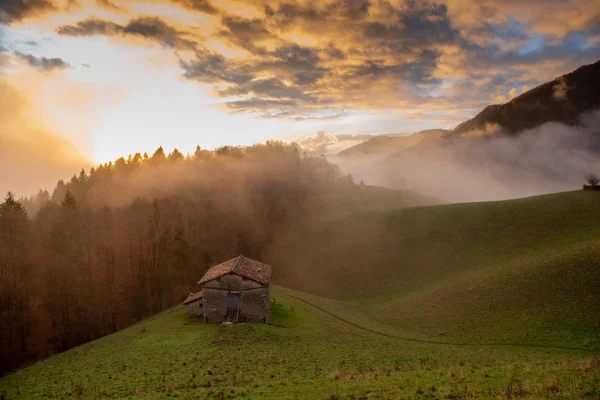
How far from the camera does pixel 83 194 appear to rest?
113 m

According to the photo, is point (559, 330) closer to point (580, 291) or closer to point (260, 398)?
point (580, 291)

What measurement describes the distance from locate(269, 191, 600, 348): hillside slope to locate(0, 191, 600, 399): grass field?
290mm

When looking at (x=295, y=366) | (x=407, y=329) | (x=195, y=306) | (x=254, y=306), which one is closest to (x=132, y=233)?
(x=195, y=306)

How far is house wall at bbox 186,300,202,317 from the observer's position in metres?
53.9

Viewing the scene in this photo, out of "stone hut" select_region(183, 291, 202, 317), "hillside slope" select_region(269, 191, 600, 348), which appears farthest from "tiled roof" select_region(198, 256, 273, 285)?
"hillside slope" select_region(269, 191, 600, 348)

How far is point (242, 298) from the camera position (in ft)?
165

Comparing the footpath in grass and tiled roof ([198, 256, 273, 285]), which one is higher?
tiled roof ([198, 256, 273, 285])

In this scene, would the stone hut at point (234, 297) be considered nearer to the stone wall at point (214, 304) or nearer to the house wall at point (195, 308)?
the stone wall at point (214, 304)

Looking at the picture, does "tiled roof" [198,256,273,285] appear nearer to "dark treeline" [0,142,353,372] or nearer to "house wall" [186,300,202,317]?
"house wall" [186,300,202,317]

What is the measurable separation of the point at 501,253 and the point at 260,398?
68170mm

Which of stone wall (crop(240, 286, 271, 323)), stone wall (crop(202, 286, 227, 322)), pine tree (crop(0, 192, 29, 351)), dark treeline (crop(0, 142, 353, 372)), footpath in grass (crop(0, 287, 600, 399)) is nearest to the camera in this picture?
footpath in grass (crop(0, 287, 600, 399))

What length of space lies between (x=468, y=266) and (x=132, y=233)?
82.3 metres

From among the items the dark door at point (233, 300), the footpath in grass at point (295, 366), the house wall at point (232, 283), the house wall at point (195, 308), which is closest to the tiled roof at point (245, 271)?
the house wall at point (232, 283)

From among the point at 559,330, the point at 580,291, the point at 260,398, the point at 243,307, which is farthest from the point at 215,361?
the point at 580,291
